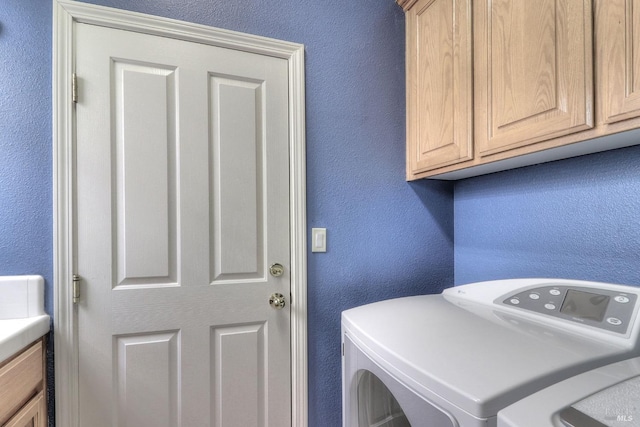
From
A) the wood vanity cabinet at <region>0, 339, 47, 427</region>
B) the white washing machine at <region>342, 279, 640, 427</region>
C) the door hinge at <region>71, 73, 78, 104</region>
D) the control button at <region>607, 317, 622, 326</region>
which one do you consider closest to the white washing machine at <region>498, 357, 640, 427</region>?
the white washing machine at <region>342, 279, 640, 427</region>

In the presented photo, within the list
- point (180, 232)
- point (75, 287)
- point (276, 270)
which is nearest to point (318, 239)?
point (276, 270)

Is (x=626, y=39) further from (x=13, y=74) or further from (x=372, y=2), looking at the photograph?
(x=13, y=74)

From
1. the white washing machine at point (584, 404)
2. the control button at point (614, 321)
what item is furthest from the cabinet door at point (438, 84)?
the white washing machine at point (584, 404)

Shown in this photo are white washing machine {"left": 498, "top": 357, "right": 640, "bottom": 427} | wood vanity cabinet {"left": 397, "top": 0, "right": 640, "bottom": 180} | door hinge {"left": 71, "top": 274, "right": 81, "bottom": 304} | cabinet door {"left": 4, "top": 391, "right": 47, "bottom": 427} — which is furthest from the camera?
door hinge {"left": 71, "top": 274, "right": 81, "bottom": 304}

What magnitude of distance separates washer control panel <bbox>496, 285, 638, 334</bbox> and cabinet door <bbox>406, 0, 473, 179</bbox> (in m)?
0.55

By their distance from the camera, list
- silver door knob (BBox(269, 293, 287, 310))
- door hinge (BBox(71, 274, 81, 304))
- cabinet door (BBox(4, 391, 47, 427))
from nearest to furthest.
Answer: cabinet door (BBox(4, 391, 47, 427)), door hinge (BBox(71, 274, 81, 304)), silver door knob (BBox(269, 293, 287, 310))

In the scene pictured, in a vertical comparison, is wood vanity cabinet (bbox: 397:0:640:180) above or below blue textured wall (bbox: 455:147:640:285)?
above

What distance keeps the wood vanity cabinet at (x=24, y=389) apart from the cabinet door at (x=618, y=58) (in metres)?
1.75

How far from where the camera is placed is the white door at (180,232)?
112cm

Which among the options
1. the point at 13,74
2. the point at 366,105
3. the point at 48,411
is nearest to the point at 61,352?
the point at 48,411

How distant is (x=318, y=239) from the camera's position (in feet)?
4.57

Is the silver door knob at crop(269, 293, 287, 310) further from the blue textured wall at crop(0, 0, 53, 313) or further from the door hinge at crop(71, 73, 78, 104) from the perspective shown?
the door hinge at crop(71, 73, 78, 104)

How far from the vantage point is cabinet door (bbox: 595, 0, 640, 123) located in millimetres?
706

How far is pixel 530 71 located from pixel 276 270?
117cm
